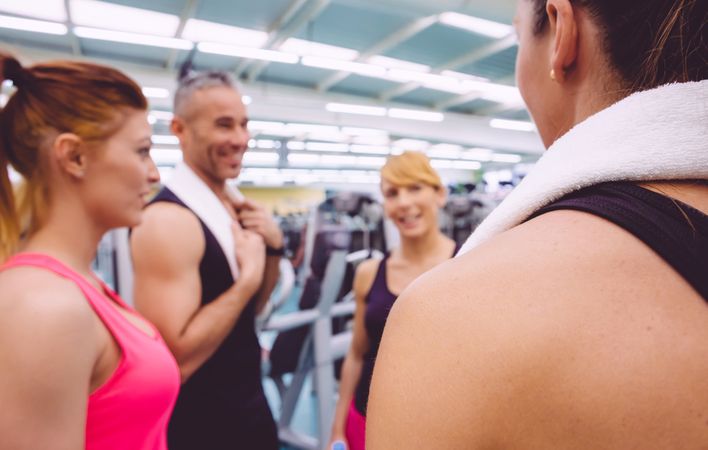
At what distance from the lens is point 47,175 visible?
35.0 inches

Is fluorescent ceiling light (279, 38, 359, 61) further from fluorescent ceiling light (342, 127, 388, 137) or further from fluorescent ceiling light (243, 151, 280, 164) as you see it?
fluorescent ceiling light (243, 151, 280, 164)

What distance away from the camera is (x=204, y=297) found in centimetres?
124

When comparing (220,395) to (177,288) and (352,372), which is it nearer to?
(177,288)

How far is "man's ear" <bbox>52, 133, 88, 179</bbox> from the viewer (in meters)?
0.88

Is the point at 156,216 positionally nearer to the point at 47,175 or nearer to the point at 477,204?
the point at 47,175

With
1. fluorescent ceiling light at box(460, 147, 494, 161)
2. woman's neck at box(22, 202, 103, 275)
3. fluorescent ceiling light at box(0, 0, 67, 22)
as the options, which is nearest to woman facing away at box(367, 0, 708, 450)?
woman's neck at box(22, 202, 103, 275)

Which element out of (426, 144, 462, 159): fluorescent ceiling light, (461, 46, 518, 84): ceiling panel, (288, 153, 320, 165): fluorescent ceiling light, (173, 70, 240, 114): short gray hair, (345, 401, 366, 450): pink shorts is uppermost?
(461, 46, 518, 84): ceiling panel

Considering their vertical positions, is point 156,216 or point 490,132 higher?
point 490,132

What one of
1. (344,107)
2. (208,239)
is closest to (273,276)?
(208,239)

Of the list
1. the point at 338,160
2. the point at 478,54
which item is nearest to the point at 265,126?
the point at 478,54

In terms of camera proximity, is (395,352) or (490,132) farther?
(490,132)

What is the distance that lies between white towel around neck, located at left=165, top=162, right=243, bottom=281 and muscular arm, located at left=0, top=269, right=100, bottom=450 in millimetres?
551

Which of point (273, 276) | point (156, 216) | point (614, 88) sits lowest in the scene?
point (273, 276)

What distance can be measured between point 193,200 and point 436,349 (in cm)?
105
